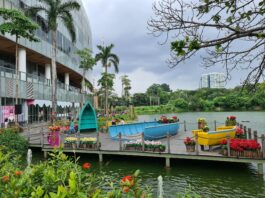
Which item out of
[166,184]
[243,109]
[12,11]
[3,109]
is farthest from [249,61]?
[243,109]

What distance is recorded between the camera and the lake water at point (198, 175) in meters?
11.0

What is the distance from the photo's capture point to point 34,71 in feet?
125

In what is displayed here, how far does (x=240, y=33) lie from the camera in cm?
384

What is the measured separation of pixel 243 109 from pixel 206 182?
82680 mm

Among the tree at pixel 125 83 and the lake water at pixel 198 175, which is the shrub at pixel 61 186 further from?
the tree at pixel 125 83

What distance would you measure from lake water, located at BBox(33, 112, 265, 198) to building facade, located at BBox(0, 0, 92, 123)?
1149cm

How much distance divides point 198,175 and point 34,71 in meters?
30.7

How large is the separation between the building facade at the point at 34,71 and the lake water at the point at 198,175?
11489 millimetres

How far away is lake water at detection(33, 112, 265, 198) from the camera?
11.0 m

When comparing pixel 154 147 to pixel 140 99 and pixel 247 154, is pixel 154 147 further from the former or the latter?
pixel 140 99

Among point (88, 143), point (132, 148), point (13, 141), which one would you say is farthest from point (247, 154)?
point (13, 141)

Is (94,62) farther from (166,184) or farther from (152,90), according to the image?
(152,90)

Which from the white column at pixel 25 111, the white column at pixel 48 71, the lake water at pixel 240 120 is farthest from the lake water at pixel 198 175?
the white column at pixel 48 71

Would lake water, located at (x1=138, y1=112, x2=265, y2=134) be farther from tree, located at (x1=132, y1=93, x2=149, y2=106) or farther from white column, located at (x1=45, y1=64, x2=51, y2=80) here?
tree, located at (x1=132, y1=93, x2=149, y2=106)
